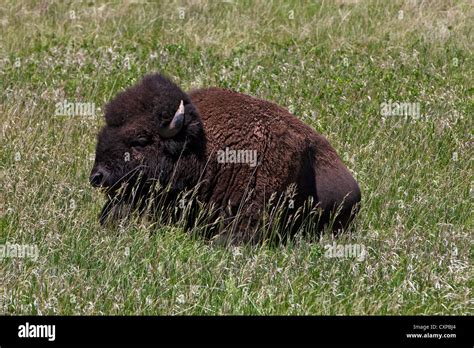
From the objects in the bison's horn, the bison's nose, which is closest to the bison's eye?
the bison's horn

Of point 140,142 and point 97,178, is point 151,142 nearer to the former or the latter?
point 140,142

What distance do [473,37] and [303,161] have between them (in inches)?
307

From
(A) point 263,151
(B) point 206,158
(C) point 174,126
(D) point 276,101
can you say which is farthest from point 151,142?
(D) point 276,101

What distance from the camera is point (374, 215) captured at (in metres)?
8.44

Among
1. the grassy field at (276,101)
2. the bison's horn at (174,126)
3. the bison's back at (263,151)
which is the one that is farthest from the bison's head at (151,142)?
the grassy field at (276,101)

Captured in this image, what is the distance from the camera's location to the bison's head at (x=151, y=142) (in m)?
7.72

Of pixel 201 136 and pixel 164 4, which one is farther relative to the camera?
pixel 164 4

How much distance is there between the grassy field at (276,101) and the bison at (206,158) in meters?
0.35

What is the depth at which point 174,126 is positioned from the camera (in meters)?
7.72

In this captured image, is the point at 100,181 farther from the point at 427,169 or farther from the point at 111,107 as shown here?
the point at 427,169

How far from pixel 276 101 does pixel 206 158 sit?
12.8 feet

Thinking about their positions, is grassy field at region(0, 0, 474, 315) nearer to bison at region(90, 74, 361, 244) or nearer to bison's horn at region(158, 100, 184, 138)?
bison at region(90, 74, 361, 244)

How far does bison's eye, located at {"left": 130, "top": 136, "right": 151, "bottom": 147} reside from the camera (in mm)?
7801
